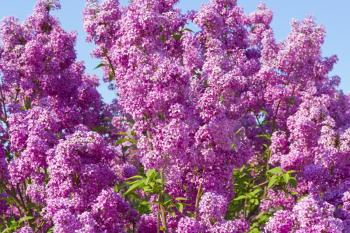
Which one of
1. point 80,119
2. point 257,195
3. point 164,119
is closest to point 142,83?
point 164,119

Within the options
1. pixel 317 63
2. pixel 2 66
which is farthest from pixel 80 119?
pixel 317 63

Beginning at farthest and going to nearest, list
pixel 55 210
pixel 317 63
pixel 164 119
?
pixel 317 63
pixel 164 119
pixel 55 210

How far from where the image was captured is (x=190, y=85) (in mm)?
11625

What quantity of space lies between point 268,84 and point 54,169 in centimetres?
725

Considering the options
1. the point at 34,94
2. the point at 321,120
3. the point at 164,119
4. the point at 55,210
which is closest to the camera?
the point at 55,210

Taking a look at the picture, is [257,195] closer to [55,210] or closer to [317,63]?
[317,63]

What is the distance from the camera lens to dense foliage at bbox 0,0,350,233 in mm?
10477

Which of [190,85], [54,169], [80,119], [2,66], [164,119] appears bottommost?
[54,169]

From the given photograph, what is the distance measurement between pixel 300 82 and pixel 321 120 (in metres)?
2.26

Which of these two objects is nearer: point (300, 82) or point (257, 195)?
point (257, 195)

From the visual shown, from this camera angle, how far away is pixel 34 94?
1514cm

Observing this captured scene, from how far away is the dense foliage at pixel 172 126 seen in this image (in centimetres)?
1048

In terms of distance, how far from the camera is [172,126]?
10.3 meters

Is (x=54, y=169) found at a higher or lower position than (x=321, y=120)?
lower
